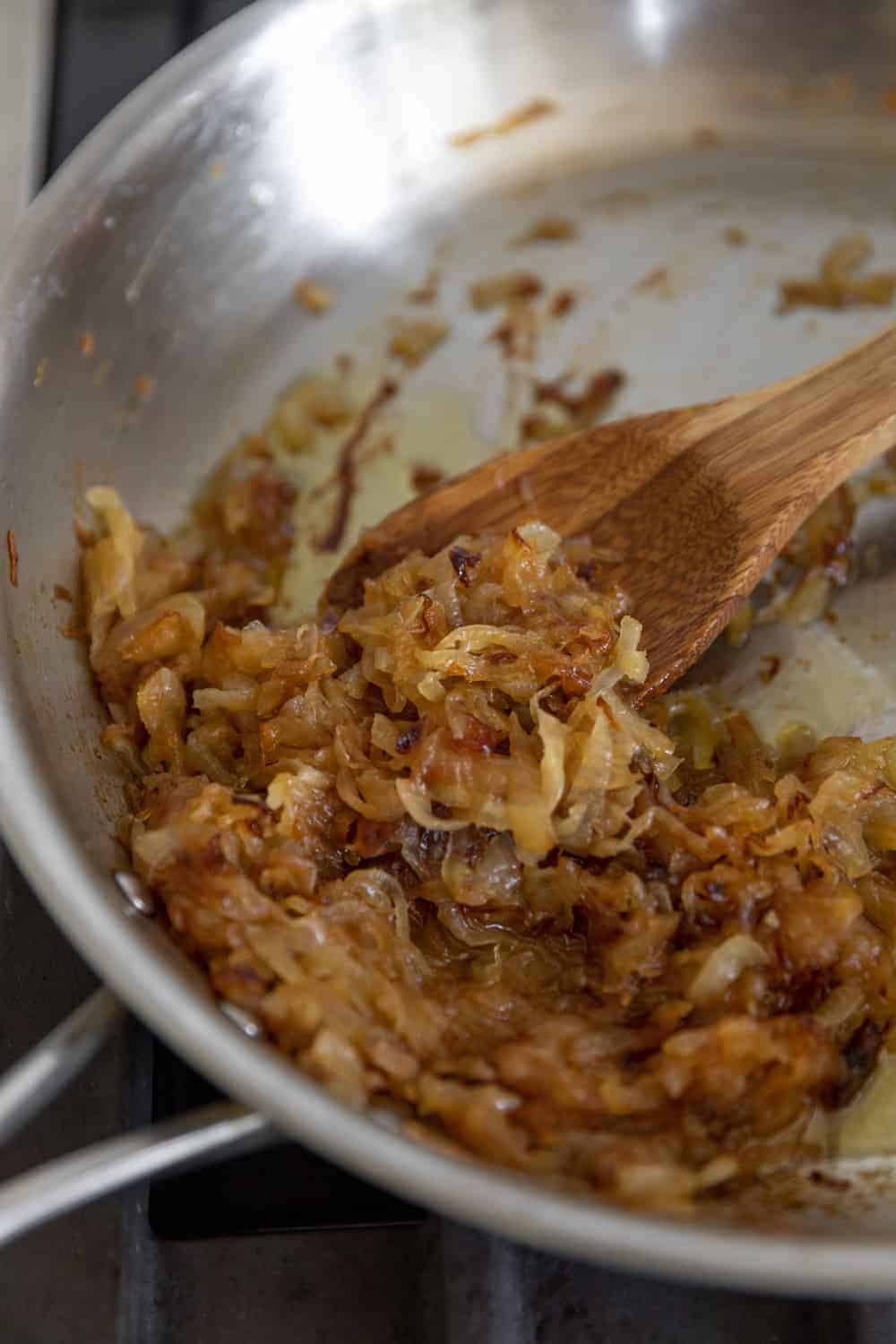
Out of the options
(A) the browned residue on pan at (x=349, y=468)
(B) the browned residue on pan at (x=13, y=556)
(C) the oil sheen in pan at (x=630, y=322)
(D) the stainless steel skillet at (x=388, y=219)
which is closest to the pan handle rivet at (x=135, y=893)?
(D) the stainless steel skillet at (x=388, y=219)

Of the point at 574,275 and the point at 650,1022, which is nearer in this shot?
the point at 650,1022

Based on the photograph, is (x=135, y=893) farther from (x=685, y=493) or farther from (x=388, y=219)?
(x=388, y=219)

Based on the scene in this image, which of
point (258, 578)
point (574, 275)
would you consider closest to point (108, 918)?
point (258, 578)

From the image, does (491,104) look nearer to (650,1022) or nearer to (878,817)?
(878,817)

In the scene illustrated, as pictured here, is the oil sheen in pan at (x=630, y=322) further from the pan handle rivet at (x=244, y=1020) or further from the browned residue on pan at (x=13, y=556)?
the pan handle rivet at (x=244, y=1020)

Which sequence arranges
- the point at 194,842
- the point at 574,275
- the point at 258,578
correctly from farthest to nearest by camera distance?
the point at 574,275 → the point at 258,578 → the point at 194,842
